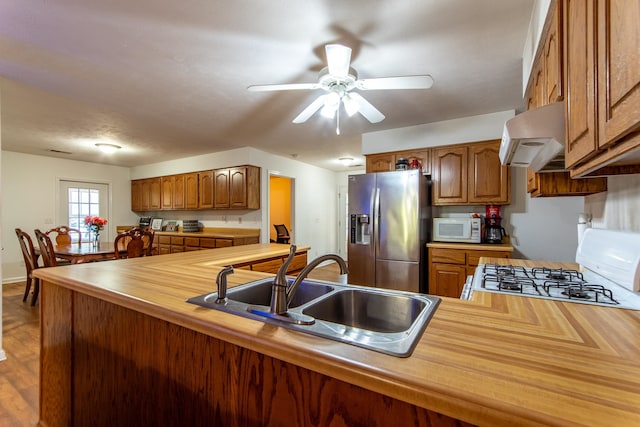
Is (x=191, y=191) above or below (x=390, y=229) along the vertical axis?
above

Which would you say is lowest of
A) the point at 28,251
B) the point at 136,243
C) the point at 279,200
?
the point at 28,251

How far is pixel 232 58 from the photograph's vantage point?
2.11 meters

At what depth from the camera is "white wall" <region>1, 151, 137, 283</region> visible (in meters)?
4.87

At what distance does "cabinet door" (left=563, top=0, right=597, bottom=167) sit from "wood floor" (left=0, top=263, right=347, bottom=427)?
295 centimetres

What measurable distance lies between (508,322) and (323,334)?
0.57 metres

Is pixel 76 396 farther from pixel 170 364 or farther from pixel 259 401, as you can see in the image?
pixel 259 401

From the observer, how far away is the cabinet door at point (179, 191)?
5.62 m

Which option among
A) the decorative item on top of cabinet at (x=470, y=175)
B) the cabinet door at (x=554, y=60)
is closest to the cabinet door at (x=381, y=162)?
the decorative item on top of cabinet at (x=470, y=175)

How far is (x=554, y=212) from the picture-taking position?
3.19 metres

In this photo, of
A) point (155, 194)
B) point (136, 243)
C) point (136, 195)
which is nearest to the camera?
point (136, 243)

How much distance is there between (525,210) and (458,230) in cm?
80

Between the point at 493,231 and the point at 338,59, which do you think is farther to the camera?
the point at 493,231

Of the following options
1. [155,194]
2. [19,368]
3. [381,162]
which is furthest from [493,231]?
[155,194]

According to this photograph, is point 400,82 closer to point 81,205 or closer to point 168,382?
point 168,382
